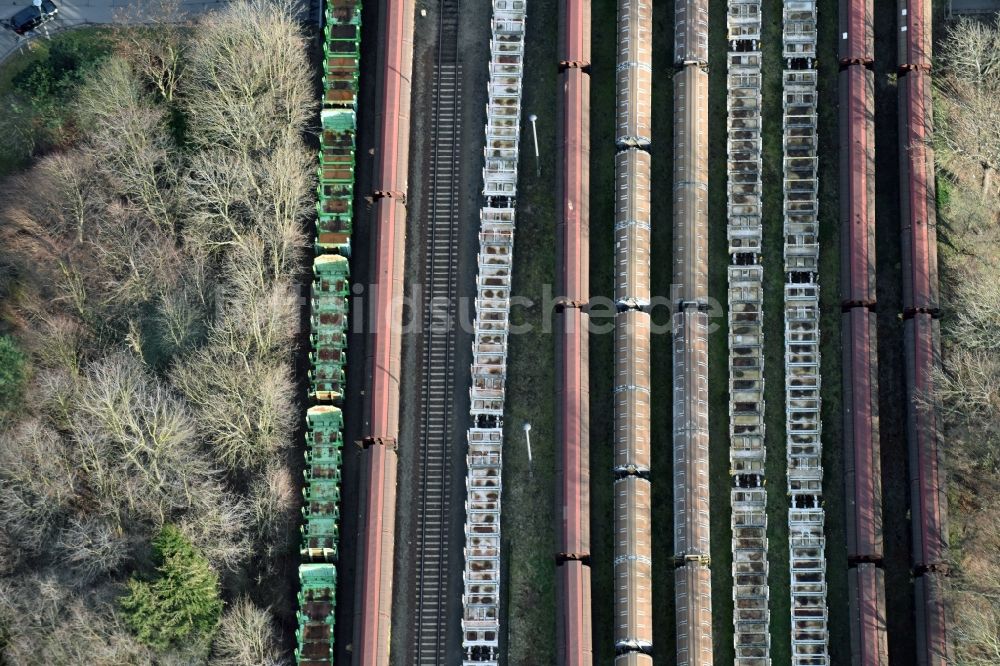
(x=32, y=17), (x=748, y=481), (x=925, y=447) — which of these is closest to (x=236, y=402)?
(x=32, y=17)

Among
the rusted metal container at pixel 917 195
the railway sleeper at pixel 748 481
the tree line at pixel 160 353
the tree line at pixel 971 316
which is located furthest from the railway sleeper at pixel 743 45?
the railway sleeper at pixel 748 481

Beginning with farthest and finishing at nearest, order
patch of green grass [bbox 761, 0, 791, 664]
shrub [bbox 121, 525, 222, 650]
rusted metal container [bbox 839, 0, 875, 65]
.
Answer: rusted metal container [bbox 839, 0, 875, 65] → patch of green grass [bbox 761, 0, 791, 664] → shrub [bbox 121, 525, 222, 650]

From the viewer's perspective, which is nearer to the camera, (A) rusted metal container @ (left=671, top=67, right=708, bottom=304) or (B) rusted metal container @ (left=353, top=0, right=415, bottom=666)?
(B) rusted metal container @ (left=353, top=0, right=415, bottom=666)

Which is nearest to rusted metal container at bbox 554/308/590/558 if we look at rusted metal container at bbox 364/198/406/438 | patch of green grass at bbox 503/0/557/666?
patch of green grass at bbox 503/0/557/666

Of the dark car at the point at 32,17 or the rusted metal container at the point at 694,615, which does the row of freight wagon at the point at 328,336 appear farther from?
the rusted metal container at the point at 694,615

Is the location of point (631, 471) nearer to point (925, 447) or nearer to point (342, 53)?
point (925, 447)

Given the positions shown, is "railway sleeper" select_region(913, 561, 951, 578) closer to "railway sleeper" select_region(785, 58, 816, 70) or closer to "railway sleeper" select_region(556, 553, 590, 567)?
"railway sleeper" select_region(556, 553, 590, 567)
